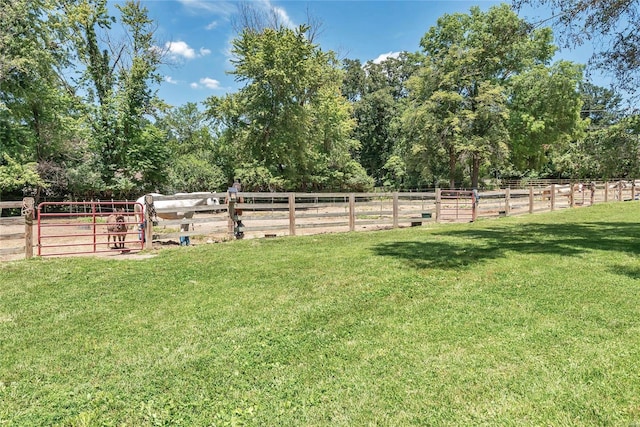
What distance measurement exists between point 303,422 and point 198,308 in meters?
2.47

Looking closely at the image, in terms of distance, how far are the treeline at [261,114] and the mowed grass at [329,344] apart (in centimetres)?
855

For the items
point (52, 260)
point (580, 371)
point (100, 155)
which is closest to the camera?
point (580, 371)

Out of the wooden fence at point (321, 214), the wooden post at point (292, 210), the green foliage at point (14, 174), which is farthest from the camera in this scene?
the green foliage at point (14, 174)

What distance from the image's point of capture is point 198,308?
455 centimetres

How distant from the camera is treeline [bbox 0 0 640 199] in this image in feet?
65.2

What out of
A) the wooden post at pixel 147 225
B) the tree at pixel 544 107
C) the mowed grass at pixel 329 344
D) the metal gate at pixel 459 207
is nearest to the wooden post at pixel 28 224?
the mowed grass at pixel 329 344

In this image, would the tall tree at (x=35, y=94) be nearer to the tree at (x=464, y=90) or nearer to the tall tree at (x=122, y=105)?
the tall tree at (x=122, y=105)

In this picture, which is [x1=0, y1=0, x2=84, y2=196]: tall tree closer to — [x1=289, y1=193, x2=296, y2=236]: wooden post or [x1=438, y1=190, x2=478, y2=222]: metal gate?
[x1=289, y1=193, x2=296, y2=236]: wooden post

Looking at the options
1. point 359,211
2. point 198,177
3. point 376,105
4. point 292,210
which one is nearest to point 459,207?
point 359,211

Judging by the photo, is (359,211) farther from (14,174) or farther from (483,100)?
(483,100)

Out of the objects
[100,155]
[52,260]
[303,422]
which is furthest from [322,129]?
[303,422]

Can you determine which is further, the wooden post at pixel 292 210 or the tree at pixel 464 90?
the tree at pixel 464 90

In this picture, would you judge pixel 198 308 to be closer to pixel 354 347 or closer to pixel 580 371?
pixel 354 347

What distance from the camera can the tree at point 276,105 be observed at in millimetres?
27375
